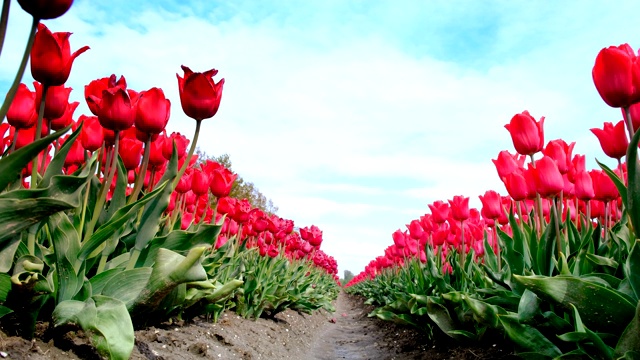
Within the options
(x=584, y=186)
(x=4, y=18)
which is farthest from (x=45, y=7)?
(x=584, y=186)

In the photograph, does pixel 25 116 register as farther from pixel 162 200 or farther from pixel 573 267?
pixel 573 267

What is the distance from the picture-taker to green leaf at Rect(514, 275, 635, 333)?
1.78m

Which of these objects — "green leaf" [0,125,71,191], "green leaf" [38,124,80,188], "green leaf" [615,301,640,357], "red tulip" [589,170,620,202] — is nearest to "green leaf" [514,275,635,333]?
"green leaf" [615,301,640,357]

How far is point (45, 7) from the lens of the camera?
138 cm

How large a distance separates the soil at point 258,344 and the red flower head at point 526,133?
1.21 m

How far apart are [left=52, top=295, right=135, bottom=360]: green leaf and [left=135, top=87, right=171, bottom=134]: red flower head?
0.80 m

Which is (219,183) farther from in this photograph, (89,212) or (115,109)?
(115,109)

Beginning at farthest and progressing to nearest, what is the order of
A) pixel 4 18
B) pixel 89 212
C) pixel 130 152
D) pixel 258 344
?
pixel 258 344
pixel 130 152
pixel 89 212
pixel 4 18

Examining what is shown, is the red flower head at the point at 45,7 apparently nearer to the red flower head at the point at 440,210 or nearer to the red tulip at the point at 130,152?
the red tulip at the point at 130,152

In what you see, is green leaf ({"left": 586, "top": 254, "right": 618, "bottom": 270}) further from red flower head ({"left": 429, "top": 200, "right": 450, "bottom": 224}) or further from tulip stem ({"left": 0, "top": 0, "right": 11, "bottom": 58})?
red flower head ({"left": 429, "top": 200, "right": 450, "bottom": 224})

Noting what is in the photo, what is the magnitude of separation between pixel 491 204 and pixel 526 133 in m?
1.39

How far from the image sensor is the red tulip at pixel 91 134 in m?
2.48

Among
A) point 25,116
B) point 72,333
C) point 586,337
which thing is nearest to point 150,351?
point 72,333

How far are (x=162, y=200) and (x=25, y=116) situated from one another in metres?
0.71
